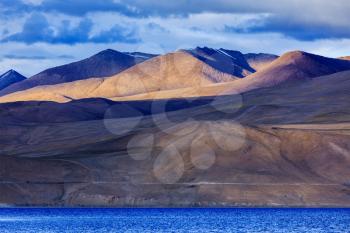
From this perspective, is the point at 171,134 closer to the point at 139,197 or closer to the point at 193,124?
the point at 193,124

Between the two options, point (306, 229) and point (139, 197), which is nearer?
point (306, 229)

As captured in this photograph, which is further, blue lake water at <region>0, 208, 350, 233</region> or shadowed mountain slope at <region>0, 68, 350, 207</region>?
shadowed mountain slope at <region>0, 68, 350, 207</region>

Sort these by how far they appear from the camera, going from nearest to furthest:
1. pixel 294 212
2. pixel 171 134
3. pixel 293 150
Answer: pixel 294 212 < pixel 293 150 < pixel 171 134

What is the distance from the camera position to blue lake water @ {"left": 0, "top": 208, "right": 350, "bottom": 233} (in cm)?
9084

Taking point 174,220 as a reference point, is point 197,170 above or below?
above

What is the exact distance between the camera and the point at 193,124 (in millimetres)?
167625

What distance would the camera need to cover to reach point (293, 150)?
15650 cm

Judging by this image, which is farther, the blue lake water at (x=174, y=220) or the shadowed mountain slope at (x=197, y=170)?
the shadowed mountain slope at (x=197, y=170)

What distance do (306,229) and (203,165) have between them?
58.1 metres

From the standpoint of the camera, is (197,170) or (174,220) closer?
(174,220)

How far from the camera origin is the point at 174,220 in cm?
10644

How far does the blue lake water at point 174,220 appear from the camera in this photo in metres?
90.8

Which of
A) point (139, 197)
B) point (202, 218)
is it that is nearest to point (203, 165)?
point (139, 197)

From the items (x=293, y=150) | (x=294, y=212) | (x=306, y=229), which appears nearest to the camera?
(x=306, y=229)
